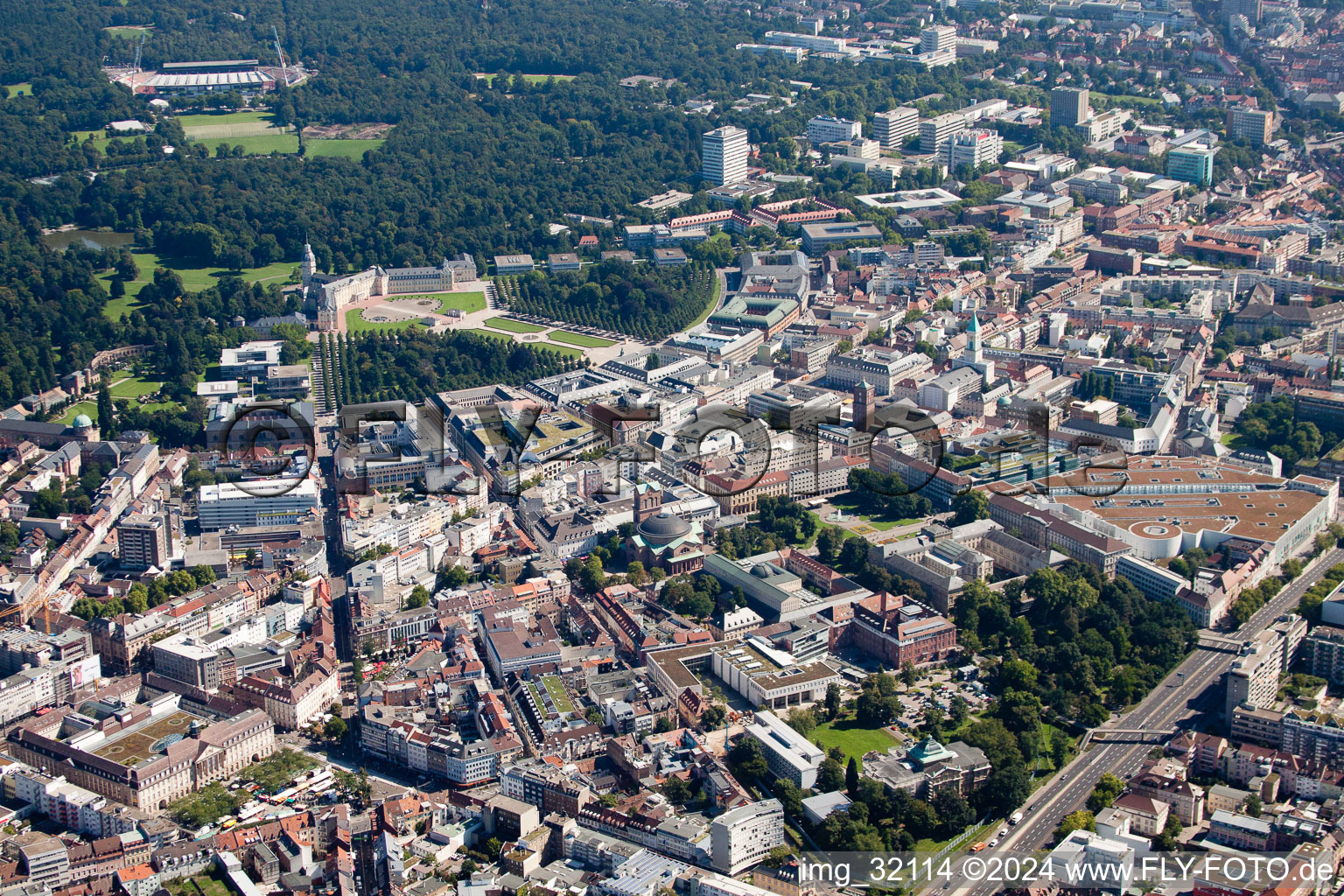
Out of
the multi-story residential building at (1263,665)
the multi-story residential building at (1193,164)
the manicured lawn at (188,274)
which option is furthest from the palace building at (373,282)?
the multi-story residential building at (1263,665)

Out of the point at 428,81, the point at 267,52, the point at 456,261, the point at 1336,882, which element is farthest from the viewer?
the point at 267,52

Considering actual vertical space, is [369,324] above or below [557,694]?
above

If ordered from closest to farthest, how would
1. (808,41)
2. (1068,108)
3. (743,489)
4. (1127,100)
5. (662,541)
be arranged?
1. (662,541)
2. (743,489)
3. (1068,108)
4. (1127,100)
5. (808,41)

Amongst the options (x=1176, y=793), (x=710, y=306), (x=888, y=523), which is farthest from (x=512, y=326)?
(x=1176, y=793)

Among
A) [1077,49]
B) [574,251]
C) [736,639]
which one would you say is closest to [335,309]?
[574,251]

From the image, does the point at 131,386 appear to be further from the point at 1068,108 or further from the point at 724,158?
the point at 1068,108

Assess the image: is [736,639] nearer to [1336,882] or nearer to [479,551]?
[479,551]
